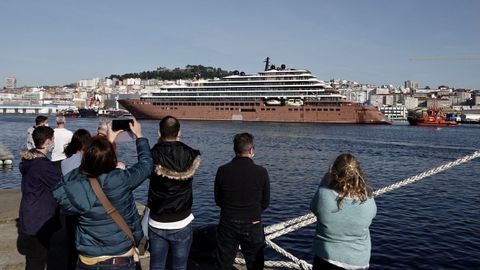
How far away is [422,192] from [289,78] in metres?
69.3

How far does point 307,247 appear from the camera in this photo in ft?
27.8

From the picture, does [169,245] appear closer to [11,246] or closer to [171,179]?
[171,179]

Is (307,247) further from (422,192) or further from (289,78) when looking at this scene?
(289,78)

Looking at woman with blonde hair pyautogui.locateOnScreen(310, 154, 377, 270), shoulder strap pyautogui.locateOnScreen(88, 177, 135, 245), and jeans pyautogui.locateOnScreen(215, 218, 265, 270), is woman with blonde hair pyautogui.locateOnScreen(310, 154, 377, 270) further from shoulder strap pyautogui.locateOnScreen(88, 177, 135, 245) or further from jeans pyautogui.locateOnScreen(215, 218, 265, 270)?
shoulder strap pyautogui.locateOnScreen(88, 177, 135, 245)

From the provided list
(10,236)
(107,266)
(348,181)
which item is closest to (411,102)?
(10,236)

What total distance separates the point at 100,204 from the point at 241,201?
1.36 meters

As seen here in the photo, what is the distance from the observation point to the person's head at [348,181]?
2.88 meters

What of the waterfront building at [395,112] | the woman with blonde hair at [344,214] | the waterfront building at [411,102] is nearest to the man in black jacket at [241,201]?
the woman with blonde hair at [344,214]

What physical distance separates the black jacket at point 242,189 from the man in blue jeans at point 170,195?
326 millimetres

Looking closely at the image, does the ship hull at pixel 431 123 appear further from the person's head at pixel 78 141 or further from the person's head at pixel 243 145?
the person's head at pixel 78 141

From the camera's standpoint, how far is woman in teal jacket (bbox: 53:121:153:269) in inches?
107

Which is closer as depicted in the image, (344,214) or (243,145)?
(344,214)

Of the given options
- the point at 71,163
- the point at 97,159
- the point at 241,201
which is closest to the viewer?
the point at 97,159

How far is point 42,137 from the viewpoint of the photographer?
3701mm
